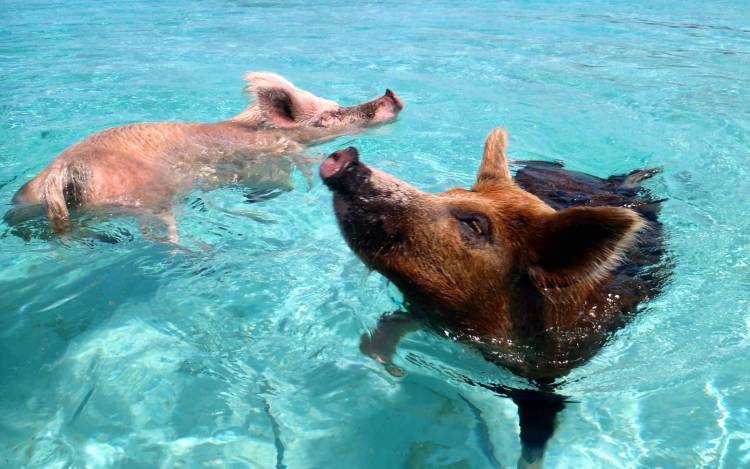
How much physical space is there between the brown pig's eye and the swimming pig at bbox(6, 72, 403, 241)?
93.3 inches

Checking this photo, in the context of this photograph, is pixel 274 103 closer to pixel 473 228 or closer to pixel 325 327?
pixel 325 327

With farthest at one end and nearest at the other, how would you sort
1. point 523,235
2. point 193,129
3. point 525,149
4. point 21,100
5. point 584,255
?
point 21,100
point 525,149
point 193,129
point 523,235
point 584,255

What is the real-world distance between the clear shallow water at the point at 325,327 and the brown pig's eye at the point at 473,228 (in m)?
0.65

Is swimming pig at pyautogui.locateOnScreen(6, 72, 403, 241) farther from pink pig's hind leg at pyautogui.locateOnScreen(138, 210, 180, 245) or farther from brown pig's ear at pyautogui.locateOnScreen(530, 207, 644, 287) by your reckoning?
brown pig's ear at pyautogui.locateOnScreen(530, 207, 644, 287)

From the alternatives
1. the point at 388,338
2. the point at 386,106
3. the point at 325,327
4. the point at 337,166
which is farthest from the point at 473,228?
the point at 386,106

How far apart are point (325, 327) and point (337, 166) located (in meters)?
1.21

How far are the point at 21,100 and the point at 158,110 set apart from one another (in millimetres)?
1737

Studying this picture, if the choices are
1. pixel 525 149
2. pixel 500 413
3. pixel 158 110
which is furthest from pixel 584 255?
pixel 158 110

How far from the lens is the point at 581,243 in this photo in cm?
288

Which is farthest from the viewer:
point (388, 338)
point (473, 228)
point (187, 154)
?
point (187, 154)

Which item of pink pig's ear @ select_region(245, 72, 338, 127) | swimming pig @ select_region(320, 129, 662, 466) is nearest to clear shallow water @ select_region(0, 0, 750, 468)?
swimming pig @ select_region(320, 129, 662, 466)

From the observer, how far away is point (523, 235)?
122 inches

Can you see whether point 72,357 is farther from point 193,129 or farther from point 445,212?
point 193,129

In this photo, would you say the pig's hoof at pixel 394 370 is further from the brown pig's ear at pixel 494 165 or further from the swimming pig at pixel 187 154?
the swimming pig at pixel 187 154
